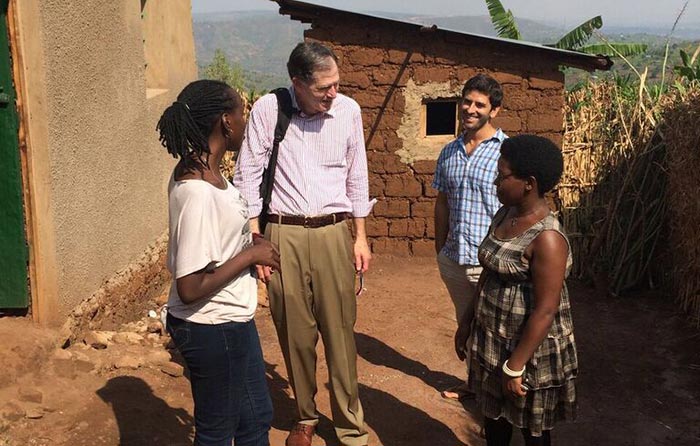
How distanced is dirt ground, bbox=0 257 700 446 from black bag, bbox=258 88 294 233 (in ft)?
4.71

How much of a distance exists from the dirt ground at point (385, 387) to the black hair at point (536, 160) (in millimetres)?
1939

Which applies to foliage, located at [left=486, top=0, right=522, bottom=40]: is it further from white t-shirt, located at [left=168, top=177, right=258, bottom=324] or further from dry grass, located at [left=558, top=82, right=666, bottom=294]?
white t-shirt, located at [left=168, top=177, right=258, bottom=324]

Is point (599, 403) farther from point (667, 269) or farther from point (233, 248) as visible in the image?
→ point (233, 248)

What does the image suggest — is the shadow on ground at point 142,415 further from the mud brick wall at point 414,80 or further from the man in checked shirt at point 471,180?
the mud brick wall at point 414,80

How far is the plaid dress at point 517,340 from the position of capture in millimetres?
2758

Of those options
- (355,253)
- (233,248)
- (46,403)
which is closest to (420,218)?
(355,253)

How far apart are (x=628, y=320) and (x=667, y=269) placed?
0.82 m

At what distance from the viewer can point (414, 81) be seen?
746cm

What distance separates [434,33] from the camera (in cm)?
725

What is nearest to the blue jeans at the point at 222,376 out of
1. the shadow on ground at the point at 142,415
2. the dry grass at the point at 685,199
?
Answer: the shadow on ground at the point at 142,415

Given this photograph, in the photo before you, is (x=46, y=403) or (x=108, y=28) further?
(x=108, y=28)

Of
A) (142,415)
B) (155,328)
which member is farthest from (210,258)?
(155,328)

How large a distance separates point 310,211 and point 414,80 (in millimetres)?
4379

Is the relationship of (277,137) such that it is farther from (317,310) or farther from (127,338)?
(127,338)
